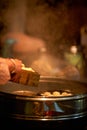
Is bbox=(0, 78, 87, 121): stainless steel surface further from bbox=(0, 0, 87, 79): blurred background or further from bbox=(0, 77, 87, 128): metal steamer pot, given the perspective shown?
bbox=(0, 0, 87, 79): blurred background

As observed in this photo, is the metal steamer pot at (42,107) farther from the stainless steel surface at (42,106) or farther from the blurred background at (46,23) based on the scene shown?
the blurred background at (46,23)

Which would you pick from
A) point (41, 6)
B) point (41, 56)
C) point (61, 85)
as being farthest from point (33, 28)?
point (61, 85)

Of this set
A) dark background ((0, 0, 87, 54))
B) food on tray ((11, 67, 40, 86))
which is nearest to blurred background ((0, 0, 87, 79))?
dark background ((0, 0, 87, 54))

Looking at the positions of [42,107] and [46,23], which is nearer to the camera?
[42,107]

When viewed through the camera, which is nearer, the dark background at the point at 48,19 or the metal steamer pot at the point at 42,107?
the metal steamer pot at the point at 42,107

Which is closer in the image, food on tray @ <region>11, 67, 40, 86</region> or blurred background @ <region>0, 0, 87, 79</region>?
food on tray @ <region>11, 67, 40, 86</region>

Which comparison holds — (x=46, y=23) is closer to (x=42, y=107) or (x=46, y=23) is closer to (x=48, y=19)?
(x=48, y=19)

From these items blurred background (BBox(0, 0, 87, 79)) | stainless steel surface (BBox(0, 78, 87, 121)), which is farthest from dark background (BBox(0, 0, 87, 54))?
stainless steel surface (BBox(0, 78, 87, 121))

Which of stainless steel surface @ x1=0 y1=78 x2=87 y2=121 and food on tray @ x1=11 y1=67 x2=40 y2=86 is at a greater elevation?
food on tray @ x1=11 y1=67 x2=40 y2=86

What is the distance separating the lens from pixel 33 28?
199 inches

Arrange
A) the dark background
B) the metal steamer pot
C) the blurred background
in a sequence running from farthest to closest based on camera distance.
Result: 1. the dark background
2. the blurred background
3. the metal steamer pot

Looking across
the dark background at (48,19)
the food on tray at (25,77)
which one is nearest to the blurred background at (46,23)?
the dark background at (48,19)

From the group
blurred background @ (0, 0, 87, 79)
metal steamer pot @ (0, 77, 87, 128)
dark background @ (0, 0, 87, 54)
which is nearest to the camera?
metal steamer pot @ (0, 77, 87, 128)

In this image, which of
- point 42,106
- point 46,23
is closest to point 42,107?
point 42,106
